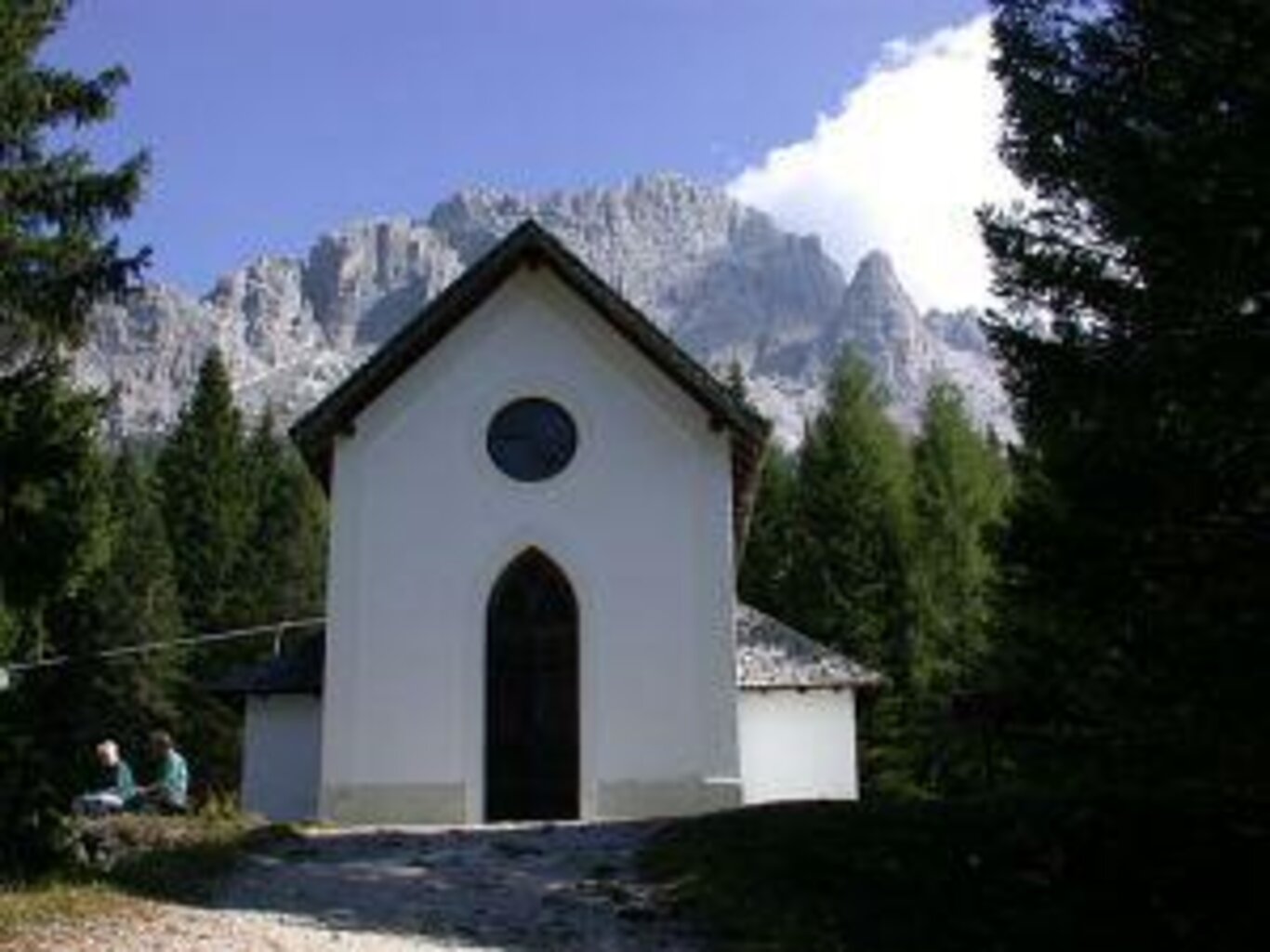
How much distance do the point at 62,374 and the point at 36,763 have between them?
42.0ft

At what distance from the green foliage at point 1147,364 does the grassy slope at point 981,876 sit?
0.73 metres

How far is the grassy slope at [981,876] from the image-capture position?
1429cm

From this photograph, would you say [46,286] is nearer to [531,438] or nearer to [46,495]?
[46,495]

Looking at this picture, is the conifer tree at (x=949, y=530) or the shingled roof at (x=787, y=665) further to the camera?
the conifer tree at (x=949, y=530)

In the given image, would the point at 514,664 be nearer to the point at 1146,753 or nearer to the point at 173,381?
the point at 1146,753

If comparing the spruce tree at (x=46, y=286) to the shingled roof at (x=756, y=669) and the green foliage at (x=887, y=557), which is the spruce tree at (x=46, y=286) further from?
the green foliage at (x=887, y=557)

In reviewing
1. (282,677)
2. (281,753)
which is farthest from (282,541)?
(281,753)

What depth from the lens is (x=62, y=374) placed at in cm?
2588

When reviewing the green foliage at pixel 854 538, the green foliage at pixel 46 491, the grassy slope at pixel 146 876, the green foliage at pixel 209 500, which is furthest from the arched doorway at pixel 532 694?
the green foliage at pixel 209 500

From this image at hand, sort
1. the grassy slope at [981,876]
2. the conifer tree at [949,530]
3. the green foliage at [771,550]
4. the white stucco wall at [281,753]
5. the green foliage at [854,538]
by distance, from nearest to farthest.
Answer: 1. the grassy slope at [981,876]
2. the white stucco wall at [281,753]
3. the conifer tree at [949,530]
4. the green foliage at [854,538]
5. the green foliage at [771,550]

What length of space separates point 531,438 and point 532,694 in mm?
3439

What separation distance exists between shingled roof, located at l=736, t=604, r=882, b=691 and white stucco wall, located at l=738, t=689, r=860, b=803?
9.6 inches

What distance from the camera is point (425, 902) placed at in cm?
1559

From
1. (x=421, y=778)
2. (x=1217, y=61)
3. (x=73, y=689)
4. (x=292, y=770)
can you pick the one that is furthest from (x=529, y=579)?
(x=73, y=689)
